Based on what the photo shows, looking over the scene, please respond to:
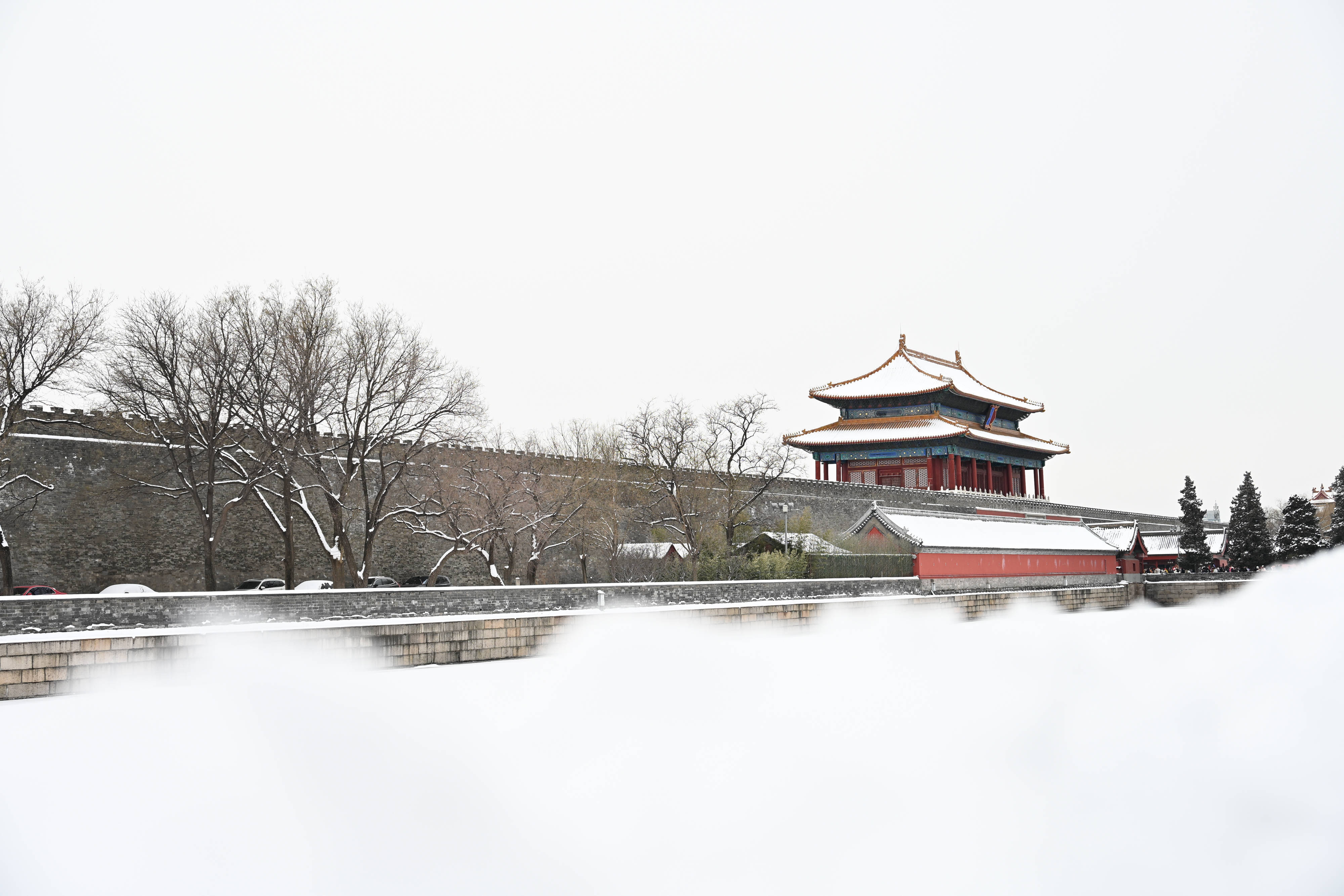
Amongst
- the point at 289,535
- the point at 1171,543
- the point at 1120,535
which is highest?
the point at 289,535

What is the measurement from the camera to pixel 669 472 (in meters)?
31.0

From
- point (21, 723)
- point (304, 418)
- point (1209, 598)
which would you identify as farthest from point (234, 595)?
point (1209, 598)

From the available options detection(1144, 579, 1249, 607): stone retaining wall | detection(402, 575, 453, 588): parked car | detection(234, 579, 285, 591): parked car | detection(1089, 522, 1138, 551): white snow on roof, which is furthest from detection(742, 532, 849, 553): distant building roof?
detection(1144, 579, 1249, 607): stone retaining wall

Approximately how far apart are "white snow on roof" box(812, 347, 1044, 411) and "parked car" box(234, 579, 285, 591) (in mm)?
29948

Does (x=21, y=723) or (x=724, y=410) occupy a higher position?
(x=724, y=410)

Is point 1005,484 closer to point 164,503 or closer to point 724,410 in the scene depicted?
point 724,410

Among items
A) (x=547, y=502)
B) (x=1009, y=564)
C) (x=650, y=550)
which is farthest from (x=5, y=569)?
(x=1009, y=564)

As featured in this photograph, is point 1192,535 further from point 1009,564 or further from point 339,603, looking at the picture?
point 339,603

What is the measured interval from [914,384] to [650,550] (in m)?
21.8

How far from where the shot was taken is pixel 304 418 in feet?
74.3

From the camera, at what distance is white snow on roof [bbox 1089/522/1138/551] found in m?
40.2

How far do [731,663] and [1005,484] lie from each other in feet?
124

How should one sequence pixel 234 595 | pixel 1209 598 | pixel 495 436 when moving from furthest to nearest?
pixel 1209 598
pixel 495 436
pixel 234 595

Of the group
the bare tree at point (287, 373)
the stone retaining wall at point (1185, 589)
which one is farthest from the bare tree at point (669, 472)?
the stone retaining wall at point (1185, 589)
